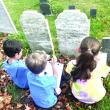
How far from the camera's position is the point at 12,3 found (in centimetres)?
875

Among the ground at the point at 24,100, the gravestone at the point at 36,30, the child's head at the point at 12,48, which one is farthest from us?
the gravestone at the point at 36,30

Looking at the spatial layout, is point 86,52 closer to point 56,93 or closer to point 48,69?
point 48,69

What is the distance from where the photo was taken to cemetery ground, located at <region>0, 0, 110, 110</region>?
5633mm

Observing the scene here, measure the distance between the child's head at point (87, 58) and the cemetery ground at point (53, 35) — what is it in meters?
0.82

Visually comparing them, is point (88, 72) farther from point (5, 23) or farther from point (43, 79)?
point (5, 23)

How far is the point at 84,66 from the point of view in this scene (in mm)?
4824

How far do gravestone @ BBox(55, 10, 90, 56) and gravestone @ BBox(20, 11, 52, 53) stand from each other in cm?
26

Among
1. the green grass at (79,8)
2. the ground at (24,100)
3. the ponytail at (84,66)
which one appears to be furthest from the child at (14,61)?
the green grass at (79,8)

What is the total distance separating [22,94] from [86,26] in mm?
1787

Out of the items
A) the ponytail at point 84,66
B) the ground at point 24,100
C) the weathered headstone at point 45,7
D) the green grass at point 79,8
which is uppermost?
the ponytail at point 84,66

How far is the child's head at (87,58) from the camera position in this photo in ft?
15.3

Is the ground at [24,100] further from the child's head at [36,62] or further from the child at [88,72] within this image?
the child's head at [36,62]

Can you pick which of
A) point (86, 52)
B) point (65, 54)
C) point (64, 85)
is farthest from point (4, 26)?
point (86, 52)

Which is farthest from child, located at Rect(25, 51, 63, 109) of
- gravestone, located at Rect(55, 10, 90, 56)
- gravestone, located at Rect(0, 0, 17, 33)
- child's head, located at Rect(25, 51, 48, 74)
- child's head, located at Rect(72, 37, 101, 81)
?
gravestone, located at Rect(0, 0, 17, 33)
